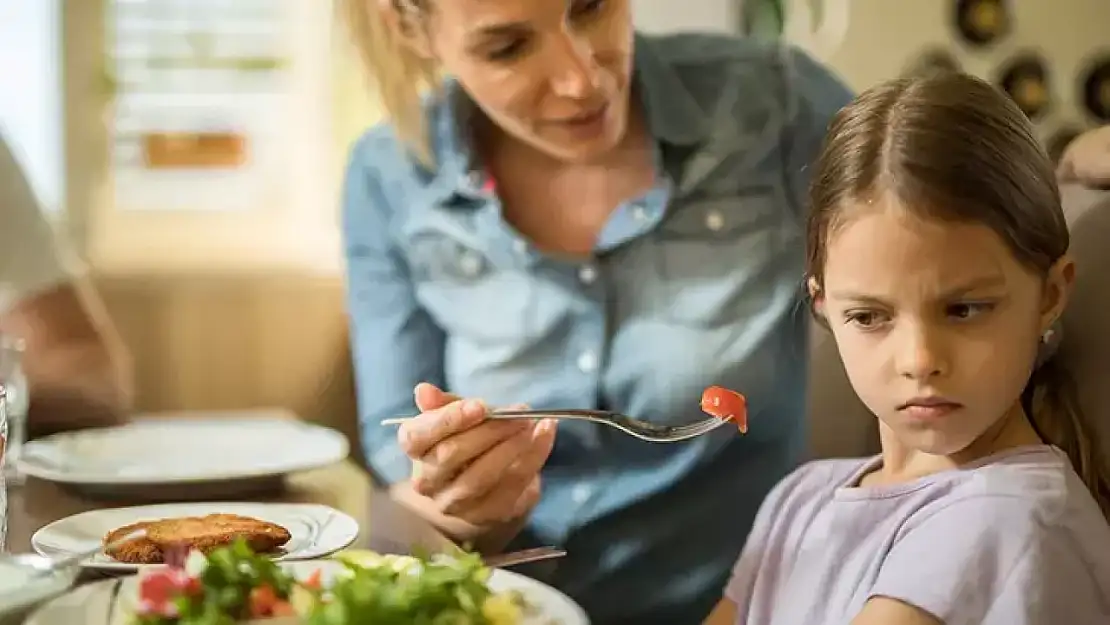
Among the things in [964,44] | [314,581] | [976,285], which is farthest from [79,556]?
[964,44]

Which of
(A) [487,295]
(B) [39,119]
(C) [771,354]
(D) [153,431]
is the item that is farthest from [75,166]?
(C) [771,354]

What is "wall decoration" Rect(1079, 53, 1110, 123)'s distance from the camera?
705 millimetres

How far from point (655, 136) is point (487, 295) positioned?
0.50ft

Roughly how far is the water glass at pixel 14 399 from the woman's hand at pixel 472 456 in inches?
11.5

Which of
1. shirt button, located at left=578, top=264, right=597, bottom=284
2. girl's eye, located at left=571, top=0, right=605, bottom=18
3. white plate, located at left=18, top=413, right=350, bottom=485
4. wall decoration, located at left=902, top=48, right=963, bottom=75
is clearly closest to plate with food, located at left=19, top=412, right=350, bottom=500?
white plate, located at left=18, top=413, right=350, bottom=485

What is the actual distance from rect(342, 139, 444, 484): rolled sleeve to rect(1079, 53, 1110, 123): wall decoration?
43 centimetres

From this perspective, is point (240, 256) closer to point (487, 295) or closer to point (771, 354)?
point (487, 295)

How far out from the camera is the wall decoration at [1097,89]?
0.70m

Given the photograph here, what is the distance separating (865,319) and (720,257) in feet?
0.63

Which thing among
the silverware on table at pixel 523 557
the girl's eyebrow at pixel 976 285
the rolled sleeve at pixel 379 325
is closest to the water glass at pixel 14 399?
the rolled sleeve at pixel 379 325

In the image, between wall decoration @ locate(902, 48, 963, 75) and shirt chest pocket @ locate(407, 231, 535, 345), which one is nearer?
wall decoration @ locate(902, 48, 963, 75)

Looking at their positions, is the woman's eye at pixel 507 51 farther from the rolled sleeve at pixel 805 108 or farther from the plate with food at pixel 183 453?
the plate with food at pixel 183 453

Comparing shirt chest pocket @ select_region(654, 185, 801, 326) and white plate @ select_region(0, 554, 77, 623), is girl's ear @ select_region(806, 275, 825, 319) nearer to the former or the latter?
shirt chest pocket @ select_region(654, 185, 801, 326)

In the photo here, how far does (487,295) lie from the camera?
819 millimetres
